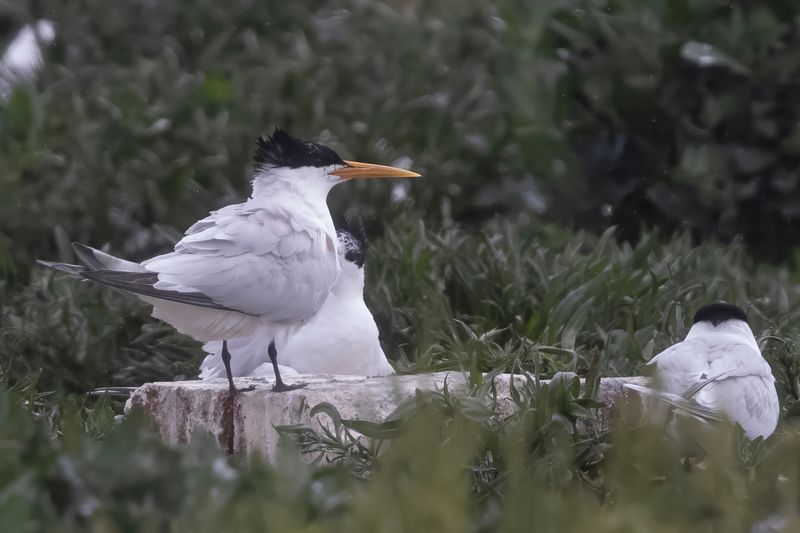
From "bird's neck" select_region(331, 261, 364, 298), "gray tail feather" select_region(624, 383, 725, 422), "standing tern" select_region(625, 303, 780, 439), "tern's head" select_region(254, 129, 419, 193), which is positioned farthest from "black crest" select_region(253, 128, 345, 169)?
"gray tail feather" select_region(624, 383, 725, 422)

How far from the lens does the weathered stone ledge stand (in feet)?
12.1

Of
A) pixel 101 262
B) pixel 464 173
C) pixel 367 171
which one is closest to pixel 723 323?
pixel 367 171

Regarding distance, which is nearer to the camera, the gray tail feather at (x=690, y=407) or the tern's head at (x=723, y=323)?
the gray tail feather at (x=690, y=407)

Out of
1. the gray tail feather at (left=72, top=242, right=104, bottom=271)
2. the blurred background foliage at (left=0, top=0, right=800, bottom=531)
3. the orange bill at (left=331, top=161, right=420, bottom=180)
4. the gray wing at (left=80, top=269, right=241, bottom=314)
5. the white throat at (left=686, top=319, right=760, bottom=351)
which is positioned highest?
the gray tail feather at (left=72, top=242, right=104, bottom=271)

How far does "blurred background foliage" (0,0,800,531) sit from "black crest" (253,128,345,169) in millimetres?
643

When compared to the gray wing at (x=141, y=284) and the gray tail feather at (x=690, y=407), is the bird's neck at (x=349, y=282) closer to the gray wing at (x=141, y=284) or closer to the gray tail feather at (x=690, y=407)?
the gray wing at (x=141, y=284)

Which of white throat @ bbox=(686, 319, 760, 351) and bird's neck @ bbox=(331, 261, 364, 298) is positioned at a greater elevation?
white throat @ bbox=(686, 319, 760, 351)

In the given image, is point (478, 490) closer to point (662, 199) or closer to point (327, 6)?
point (662, 199)

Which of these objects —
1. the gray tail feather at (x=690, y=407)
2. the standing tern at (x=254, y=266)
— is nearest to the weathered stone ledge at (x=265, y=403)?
the standing tern at (x=254, y=266)

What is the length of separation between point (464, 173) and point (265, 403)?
10.9ft

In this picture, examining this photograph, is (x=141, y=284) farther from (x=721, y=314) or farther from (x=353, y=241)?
(x=721, y=314)

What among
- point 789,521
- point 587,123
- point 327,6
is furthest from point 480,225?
point 789,521

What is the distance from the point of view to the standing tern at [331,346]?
4500mm

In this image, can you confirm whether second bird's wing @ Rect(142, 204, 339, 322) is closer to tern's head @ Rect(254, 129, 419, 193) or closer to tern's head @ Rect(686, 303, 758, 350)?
tern's head @ Rect(254, 129, 419, 193)
